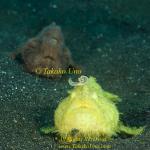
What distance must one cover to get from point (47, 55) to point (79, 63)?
106cm

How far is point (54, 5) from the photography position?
10.4 metres

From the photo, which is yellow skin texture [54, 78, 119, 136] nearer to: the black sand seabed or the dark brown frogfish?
the black sand seabed

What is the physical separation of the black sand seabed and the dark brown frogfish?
0.67 ft

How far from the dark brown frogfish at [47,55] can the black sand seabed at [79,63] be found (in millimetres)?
205

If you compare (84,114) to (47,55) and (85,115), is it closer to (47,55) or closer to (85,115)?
(85,115)

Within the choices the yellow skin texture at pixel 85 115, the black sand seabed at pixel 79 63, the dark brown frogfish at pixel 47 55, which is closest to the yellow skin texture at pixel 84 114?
the yellow skin texture at pixel 85 115

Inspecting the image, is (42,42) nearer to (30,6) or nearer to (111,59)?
(111,59)

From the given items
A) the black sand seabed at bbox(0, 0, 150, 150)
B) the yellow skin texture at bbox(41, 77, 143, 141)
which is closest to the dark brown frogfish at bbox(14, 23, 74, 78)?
the black sand seabed at bbox(0, 0, 150, 150)

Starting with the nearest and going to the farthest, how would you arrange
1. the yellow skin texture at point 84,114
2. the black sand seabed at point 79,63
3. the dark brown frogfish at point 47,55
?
1. the yellow skin texture at point 84,114
2. the black sand seabed at point 79,63
3. the dark brown frogfish at point 47,55

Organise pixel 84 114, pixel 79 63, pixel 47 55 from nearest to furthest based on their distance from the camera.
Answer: pixel 84 114
pixel 47 55
pixel 79 63

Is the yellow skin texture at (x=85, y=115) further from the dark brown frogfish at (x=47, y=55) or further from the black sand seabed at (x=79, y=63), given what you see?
the dark brown frogfish at (x=47, y=55)

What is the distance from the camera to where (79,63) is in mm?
7320

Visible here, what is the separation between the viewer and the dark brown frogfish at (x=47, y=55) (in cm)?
634

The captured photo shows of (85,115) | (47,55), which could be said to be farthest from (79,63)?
(85,115)
